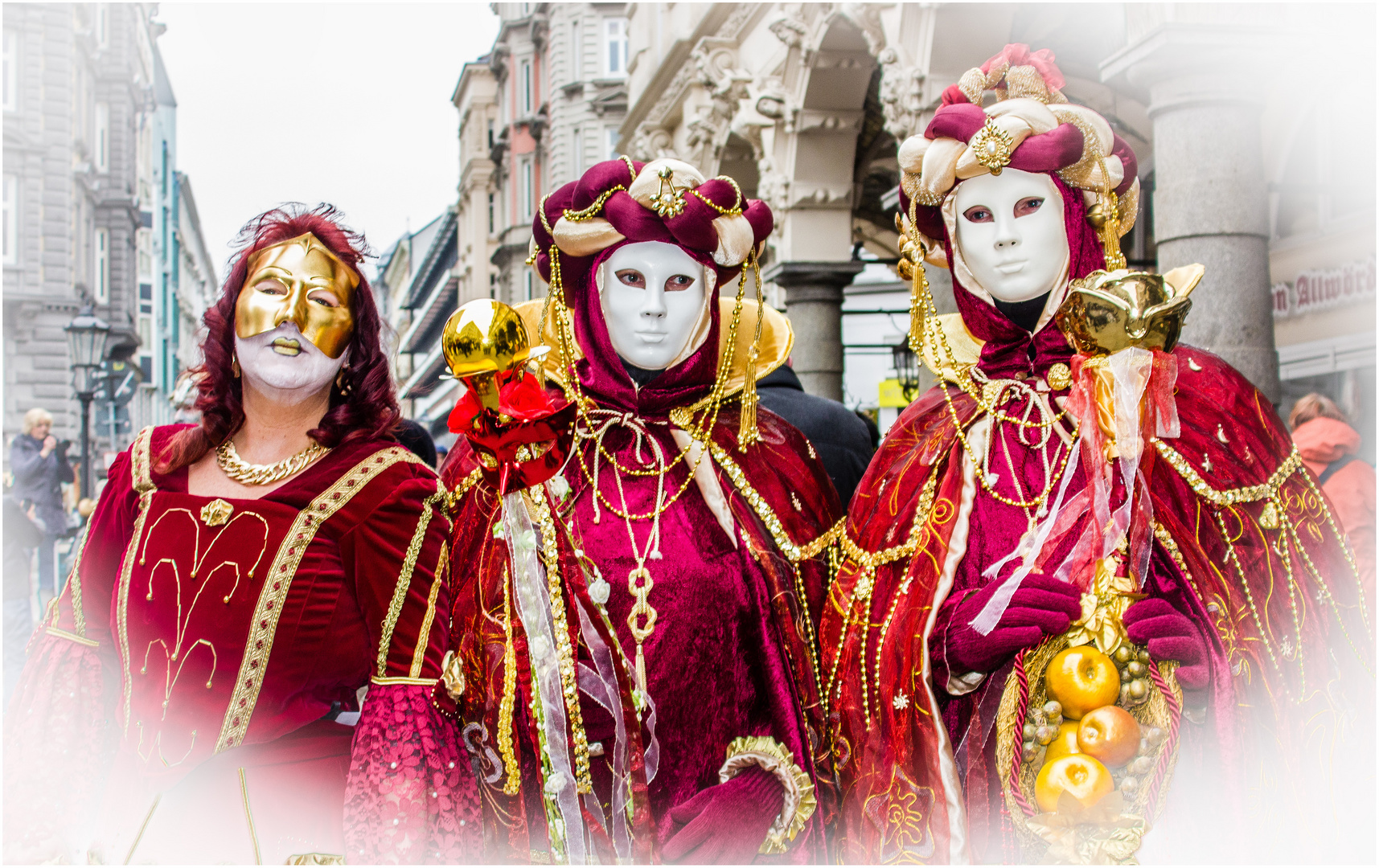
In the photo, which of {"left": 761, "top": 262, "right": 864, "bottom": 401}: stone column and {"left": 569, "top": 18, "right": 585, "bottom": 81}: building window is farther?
{"left": 569, "top": 18, "right": 585, "bottom": 81}: building window

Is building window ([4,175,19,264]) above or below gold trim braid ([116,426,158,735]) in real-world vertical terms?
above

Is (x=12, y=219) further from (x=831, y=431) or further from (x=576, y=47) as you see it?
(x=831, y=431)

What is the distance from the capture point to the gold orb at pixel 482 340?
2.21 m

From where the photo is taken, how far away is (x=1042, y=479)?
98.0 inches

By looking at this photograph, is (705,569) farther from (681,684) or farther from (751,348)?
(751,348)

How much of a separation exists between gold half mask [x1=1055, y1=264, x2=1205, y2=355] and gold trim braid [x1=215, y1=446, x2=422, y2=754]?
153 centimetres

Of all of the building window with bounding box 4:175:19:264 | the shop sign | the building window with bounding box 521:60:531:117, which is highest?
the building window with bounding box 521:60:531:117

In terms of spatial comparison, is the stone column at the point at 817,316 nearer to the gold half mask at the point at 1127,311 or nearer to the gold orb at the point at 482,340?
the gold half mask at the point at 1127,311

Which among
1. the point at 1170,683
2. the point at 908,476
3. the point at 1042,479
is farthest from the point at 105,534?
the point at 1170,683

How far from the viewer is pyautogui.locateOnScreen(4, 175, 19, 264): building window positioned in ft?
71.9

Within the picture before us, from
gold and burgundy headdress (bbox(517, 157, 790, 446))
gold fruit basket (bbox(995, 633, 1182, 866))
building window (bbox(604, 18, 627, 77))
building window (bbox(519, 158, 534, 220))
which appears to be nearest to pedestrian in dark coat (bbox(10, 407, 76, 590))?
gold and burgundy headdress (bbox(517, 157, 790, 446))

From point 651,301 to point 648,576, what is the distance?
0.67m

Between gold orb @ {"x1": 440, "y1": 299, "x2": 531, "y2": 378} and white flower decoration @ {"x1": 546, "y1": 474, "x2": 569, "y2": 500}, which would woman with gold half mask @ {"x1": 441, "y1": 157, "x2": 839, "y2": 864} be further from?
gold orb @ {"x1": 440, "y1": 299, "x2": 531, "y2": 378}

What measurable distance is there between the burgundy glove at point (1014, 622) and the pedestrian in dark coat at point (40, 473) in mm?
7380
